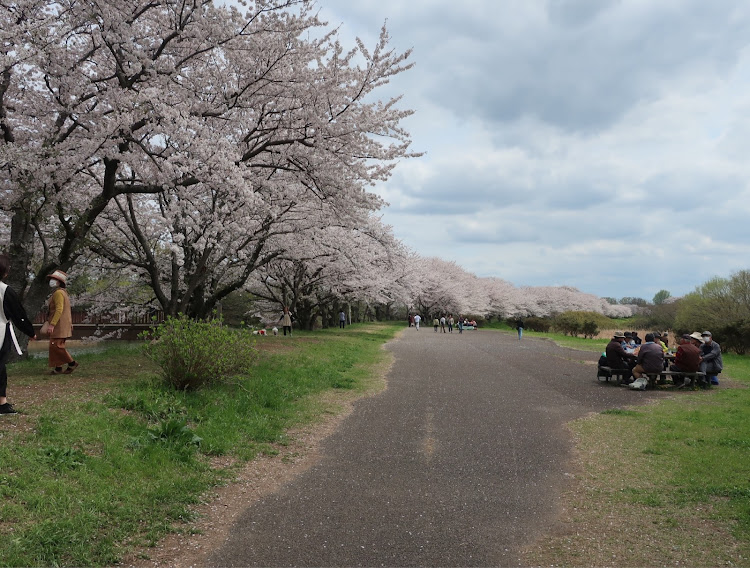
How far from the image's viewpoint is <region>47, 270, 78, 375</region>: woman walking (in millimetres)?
8516

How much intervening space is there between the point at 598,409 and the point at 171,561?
7.71 meters

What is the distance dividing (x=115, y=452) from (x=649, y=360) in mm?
10679

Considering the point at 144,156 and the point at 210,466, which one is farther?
the point at 144,156

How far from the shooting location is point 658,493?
5.00 metres

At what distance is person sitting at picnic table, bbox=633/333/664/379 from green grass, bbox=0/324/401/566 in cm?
735

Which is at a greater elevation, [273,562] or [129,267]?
[129,267]

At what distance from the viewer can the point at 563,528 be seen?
4.23 m

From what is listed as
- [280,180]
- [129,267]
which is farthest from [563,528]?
[129,267]

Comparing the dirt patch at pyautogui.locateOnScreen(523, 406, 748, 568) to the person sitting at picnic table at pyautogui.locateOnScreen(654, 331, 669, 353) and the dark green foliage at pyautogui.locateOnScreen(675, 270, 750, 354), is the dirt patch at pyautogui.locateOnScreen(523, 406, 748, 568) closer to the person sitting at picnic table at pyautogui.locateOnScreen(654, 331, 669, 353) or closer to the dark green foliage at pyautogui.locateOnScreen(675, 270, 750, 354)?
the person sitting at picnic table at pyautogui.locateOnScreen(654, 331, 669, 353)

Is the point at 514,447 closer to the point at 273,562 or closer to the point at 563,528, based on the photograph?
the point at 563,528

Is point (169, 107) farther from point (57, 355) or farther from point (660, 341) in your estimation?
point (660, 341)

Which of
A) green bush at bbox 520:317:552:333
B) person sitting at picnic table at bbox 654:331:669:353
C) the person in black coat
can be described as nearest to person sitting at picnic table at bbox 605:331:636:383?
person sitting at picnic table at bbox 654:331:669:353

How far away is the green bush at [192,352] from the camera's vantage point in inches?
305

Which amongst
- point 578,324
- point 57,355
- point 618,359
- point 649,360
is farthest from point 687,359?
point 578,324
